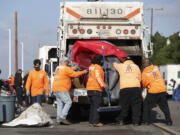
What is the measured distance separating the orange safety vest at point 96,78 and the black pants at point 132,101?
22.0 inches

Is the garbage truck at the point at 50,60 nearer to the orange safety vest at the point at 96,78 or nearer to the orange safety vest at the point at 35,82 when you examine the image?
the orange safety vest at the point at 35,82

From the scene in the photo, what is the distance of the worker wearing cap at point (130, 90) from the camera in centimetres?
1141

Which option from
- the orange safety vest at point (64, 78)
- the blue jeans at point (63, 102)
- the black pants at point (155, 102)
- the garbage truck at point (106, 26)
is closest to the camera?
the black pants at point (155, 102)

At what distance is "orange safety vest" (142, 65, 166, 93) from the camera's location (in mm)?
11656

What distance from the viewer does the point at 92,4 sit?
1377 centimetres

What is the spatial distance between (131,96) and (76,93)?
1574 millimetres

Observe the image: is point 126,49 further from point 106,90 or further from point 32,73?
point 32,73

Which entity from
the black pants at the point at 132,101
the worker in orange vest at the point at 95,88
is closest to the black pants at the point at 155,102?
the black pants at the point at 132,101

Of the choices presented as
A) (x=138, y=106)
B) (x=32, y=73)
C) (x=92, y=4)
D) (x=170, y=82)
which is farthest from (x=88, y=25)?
(x=170, y=82)

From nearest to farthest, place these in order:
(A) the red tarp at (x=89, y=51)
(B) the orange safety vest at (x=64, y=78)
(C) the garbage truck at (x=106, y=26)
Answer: (B) the orange safety vest at (x=64, y=78) < (A) the red tarp at (x=89, y=51) < (C) the garbage truck at (x=106, y=26)

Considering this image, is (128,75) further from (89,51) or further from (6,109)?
(6,109)

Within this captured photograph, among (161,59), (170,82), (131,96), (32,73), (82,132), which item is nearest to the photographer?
(82,132)

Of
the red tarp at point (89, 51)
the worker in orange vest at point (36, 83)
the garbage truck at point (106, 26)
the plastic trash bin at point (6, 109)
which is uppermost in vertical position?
the garbage truck at point (106, 26)

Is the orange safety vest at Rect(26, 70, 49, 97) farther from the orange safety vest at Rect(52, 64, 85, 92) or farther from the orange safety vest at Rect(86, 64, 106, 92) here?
the orange safety vest at Rect(86, 64, 106, 92)
